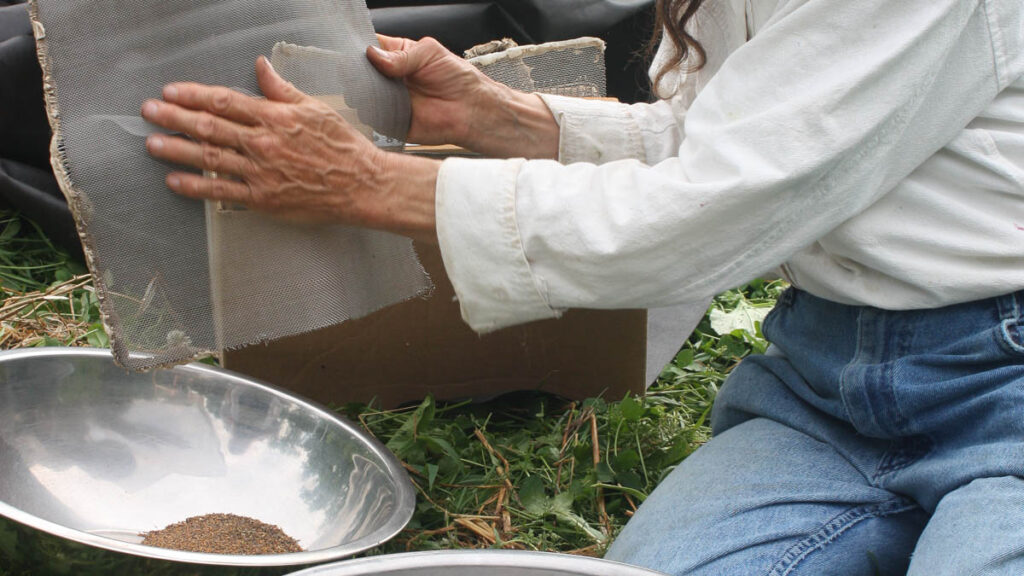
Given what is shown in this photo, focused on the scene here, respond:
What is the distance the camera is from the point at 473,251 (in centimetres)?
86

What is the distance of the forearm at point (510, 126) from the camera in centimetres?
126

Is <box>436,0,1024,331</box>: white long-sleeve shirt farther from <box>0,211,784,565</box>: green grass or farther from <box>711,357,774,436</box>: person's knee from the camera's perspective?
<box>0,211,784,565</box>: green grass

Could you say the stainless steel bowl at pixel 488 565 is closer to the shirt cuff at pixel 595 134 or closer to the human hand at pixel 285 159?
the human hand at pixel 285 159

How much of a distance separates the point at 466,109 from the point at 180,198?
1.48ft

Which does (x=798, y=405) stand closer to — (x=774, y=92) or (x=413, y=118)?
(x=774, y=92)

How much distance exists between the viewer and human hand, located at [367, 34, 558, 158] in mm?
1187

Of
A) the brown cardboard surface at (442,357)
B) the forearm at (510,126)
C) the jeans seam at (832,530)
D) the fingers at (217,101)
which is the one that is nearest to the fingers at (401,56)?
the forearm at (510,126)

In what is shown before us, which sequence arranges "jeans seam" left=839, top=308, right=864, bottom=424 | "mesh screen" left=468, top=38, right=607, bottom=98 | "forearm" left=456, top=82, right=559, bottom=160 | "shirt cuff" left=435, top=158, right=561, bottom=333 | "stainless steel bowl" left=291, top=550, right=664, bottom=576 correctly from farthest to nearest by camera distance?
"mesh screen" left=468, top=38, right=607, bottom=98
"forearm" left=456, top=82, right=559, bottom=160
"jeans seam" left=839, top=308, right=864, bottom=424
"shirt cuff" left=435, top=158, right=561, bottom=333
"stainless steel bowl" left=291, top=550, right=664, bottom=576

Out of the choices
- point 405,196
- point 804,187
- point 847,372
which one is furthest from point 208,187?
point 847,372

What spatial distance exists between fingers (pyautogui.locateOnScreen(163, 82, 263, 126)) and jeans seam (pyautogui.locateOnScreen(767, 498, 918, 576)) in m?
0.64

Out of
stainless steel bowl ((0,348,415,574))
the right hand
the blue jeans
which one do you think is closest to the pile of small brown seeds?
stainless steel bowl ((0,348,415,574))

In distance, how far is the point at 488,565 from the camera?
0.75 m

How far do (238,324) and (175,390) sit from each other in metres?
0.47

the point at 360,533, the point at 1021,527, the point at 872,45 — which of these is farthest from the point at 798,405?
the point at 360,533
